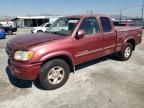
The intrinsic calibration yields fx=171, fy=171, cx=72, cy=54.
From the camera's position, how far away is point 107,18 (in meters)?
5.98

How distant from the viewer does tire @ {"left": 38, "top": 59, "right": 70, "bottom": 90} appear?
4.18m

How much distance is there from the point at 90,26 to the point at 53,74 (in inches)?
75.9

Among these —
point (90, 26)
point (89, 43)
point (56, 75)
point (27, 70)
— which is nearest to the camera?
point (27, 70)

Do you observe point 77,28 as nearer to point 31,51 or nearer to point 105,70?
point 31,51

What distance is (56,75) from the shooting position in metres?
4.46

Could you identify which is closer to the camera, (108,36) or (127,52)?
A: (108,36)

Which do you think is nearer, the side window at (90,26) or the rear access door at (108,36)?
the side window at (90,26)

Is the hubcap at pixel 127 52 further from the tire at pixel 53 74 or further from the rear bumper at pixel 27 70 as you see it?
the rear bumper at pixel 27 70

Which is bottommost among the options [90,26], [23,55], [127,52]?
[127,52]

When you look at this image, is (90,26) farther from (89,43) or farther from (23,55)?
(23,55)

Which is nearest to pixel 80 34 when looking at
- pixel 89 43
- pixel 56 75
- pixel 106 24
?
pixel 89 43

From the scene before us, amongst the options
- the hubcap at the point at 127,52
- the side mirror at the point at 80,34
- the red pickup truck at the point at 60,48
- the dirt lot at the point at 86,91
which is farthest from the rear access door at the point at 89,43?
the hubcap at the point at 127,52

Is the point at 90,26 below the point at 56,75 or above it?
above

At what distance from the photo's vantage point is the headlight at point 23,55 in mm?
3867
